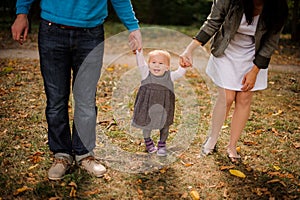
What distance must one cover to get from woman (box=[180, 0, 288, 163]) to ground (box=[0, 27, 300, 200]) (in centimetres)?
52

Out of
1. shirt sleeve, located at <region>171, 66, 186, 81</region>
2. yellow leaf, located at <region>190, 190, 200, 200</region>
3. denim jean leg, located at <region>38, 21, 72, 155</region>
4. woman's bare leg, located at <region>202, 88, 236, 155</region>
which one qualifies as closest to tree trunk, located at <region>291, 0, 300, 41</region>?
woman's bare leg, located at <region>202, 88, 236, 155</region>

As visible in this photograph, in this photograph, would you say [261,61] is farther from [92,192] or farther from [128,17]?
[92,192]

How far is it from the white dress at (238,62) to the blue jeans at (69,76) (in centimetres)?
104

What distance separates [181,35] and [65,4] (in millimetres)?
8654

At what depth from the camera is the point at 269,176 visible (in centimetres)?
336

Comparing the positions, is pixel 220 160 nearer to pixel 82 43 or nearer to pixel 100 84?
pixel 82 43

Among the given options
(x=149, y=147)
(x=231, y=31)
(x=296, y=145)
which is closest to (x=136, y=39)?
(x=231, y=31)

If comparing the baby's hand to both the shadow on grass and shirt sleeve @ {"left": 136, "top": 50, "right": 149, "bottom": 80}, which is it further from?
the shadow on grass

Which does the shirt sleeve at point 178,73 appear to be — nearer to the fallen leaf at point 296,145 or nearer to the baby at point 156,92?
the baby at point 156,92

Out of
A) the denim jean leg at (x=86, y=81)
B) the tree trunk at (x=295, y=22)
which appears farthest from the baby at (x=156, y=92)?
the tree trunk at (x=295, y=22)

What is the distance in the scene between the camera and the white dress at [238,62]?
126 inches

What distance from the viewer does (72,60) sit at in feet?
9.57

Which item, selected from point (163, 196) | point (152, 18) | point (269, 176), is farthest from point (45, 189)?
point (152, 18)

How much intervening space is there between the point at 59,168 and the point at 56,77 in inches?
29.0
